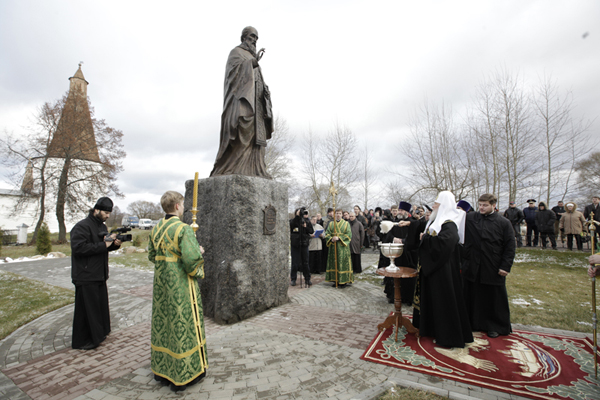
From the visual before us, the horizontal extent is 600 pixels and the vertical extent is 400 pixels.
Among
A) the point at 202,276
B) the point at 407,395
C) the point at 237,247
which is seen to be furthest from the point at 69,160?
the point at 407,395

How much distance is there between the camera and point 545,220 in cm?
1120

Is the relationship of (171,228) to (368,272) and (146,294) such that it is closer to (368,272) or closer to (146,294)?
(146,294)

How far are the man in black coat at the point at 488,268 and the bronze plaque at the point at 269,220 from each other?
10.7 ft

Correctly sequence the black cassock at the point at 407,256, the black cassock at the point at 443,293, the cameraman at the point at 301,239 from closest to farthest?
the black cassock at the point at 443,293
the black cassock at the point at 407,256
the cameraman at the point at 301,239

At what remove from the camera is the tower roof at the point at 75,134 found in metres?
21.4

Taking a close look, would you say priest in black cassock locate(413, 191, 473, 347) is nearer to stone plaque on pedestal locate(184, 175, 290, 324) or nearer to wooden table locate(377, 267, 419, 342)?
wooden table locate(377, 267, 419, 342)

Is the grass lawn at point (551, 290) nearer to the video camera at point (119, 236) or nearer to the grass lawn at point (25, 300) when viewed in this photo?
the video camera at point (119, 236)

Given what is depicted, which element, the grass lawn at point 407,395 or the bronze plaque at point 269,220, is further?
the bronze plaque at point 269,220

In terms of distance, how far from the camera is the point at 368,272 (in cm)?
931

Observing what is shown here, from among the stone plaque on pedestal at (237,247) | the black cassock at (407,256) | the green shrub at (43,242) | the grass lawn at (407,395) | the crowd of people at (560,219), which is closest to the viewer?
the grass lawn at (407,395)

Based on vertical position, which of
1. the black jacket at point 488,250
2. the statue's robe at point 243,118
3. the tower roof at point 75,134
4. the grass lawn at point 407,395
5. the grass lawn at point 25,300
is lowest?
the grass lawn at point 25,300

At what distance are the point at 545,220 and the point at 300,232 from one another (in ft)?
33.1

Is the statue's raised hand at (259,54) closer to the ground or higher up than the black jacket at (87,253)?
higher up

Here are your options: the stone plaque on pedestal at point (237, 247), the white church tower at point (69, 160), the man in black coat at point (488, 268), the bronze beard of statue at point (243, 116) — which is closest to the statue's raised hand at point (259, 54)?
the bronze beard of statue at point (243, 116)
